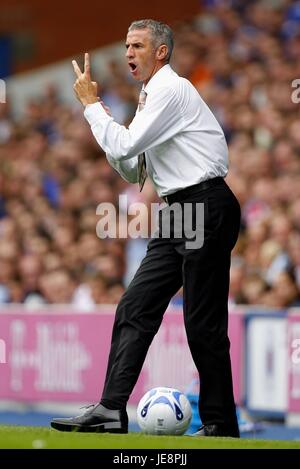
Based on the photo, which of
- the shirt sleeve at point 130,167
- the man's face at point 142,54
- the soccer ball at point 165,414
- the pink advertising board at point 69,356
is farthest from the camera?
the pink advertising board at point 69,356

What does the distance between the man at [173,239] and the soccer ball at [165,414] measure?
263mm

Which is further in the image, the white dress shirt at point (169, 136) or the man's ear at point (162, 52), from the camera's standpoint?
the man's ear at point (162, 52)

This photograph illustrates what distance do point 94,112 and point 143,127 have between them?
1.12 ft

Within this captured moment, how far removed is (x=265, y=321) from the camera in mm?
13211

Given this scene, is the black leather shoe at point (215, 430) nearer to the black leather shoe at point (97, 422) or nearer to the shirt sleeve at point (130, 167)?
the black leather shoe at point (97, 422)

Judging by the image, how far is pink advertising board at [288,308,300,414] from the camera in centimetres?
1271

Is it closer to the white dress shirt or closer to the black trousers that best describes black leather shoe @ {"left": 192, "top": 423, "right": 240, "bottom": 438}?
the black trousers

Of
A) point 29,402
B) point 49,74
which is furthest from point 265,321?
point 49,74

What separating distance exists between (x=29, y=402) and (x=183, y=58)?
5721mm

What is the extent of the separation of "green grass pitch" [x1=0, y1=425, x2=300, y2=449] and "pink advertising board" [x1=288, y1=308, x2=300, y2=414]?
5120mm

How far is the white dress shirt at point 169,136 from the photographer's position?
7965 mm
